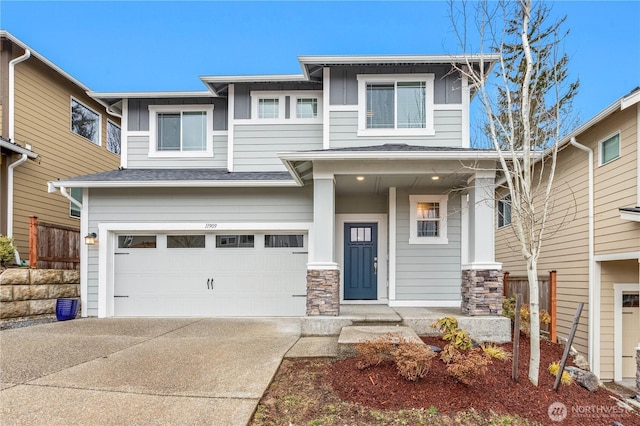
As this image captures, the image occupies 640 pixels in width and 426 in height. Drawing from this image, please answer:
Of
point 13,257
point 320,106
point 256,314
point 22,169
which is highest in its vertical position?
point 320,106

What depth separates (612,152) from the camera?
7809 mm

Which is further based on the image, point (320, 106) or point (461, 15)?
point (320, 106)

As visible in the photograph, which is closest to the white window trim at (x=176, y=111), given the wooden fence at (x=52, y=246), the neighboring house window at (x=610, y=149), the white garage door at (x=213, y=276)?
the white garage door at (x=213, y=276)

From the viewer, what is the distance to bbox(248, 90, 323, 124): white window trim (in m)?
9.47

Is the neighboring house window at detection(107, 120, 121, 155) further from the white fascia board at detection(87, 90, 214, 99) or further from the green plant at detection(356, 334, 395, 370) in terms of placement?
the green plant at detection(356, 334, 395, 370)

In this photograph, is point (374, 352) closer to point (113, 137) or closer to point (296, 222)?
point (296, 222)

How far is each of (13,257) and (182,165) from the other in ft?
13.0

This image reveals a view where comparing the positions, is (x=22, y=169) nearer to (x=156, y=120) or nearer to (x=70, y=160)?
A: (x=70, y=160)

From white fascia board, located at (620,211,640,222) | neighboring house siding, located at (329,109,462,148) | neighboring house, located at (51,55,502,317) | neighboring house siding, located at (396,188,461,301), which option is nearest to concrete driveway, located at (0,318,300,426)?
neighboring house, located at (51,55,502,317)

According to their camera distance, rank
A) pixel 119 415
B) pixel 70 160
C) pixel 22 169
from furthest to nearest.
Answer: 1. pixel 70 160
2. pixel 22 169
3. pixel 119 415

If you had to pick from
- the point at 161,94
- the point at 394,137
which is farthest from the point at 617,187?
the point at 161,94

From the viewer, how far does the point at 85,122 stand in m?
12.2

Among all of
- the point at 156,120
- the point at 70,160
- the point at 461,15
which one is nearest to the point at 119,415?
the point at 461,15

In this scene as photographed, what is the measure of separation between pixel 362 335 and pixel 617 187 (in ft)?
19.3
